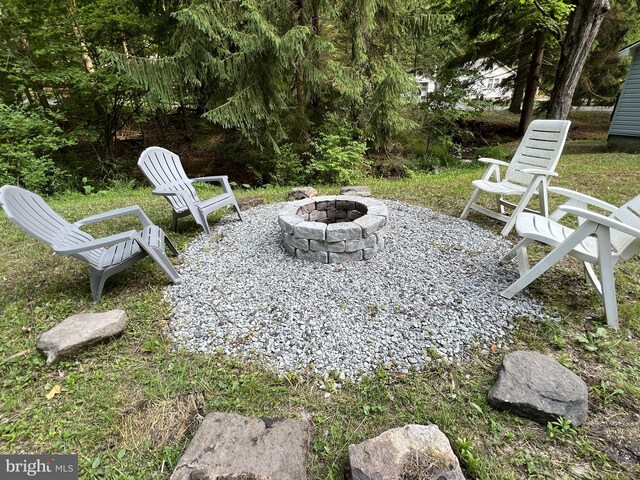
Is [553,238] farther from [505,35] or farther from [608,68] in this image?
[608,68]

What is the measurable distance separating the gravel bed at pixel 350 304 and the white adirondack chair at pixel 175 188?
0.40m

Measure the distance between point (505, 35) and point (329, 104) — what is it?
670cm

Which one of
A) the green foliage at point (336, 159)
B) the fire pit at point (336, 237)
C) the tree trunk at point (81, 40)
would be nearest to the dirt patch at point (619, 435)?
the fire pit at point (336, 237)

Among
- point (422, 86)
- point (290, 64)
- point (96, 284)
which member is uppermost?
point (290, 64)

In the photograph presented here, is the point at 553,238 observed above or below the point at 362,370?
above

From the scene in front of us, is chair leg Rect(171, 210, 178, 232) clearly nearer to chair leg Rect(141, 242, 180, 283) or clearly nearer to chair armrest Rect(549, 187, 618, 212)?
chair leg Rect(141, 242, 180, 283)

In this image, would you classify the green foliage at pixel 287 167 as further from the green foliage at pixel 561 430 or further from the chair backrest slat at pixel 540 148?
the green foliage at pixel 561 430

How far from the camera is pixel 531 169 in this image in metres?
2.91

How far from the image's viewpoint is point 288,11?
16.6 feet

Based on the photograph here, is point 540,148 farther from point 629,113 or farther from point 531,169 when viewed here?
point 629,113

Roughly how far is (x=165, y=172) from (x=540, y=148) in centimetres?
404

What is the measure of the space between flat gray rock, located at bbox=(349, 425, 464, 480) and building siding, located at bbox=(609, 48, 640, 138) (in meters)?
10.5

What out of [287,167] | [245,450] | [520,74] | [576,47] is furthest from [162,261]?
[520,74]

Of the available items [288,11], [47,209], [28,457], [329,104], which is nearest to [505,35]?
[329,104]
